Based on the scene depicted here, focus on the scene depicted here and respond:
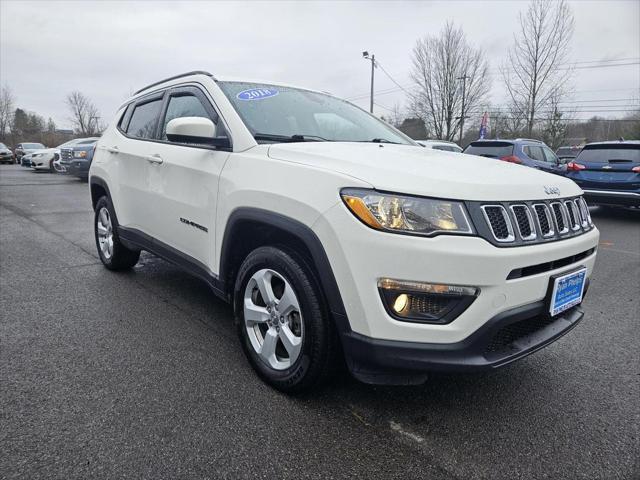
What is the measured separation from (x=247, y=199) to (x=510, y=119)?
2924cm

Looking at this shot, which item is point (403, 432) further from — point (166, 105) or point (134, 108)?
point (134, 108)

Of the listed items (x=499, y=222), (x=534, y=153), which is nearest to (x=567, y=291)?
(x=499, y=222)

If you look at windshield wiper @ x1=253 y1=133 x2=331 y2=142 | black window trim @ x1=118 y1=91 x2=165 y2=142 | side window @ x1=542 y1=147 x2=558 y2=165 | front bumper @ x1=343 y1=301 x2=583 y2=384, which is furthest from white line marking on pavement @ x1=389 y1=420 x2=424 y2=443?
side window @ x1=542 y1=147 x2=558 y2=165

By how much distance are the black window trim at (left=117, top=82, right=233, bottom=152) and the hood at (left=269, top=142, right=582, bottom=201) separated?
580 millimetres

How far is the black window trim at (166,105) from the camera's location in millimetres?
2864

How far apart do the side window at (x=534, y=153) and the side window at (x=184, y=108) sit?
9.04 metres

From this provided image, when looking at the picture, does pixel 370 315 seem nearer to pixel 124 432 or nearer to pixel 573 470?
pixel 573 470

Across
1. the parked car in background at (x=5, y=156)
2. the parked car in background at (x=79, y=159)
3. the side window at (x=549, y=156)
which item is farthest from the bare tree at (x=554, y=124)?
the parked car in background at (x=5, y=156)

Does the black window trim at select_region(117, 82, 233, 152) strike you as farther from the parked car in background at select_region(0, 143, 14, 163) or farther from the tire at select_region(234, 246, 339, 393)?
the parked car in background at select_region(0, 143, 14, 163)

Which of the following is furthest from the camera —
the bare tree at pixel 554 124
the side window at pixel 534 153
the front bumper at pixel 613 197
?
the bare tree at pixel 554 124

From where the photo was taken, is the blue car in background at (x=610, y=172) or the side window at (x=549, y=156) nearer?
the blue car in background at (x=610, y=172)

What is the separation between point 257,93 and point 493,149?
28.4 ft

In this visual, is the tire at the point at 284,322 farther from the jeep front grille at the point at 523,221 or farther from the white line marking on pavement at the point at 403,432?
the jeep front grille at the point at 523,221

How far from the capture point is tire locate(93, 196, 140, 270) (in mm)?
4418
